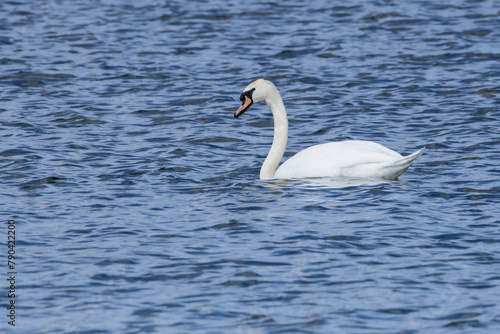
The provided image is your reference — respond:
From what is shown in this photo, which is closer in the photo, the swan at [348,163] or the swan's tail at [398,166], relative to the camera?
the swan's tail at [398,166]

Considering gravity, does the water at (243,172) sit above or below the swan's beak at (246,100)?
below

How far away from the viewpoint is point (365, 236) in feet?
32.6

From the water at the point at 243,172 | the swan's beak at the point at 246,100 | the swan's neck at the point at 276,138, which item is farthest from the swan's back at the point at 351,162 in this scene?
the swan's beak at the point at 246,100

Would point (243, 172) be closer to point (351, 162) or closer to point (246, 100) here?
point (246, 100)

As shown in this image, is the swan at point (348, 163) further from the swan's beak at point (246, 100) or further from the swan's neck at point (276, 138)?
the swan's beak at point (246, 100)

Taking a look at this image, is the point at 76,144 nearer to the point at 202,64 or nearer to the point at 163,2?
the point at 202,64

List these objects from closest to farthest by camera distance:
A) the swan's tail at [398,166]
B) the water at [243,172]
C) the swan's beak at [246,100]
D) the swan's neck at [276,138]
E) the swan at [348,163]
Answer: the water at [243,172], the swan's tail at [398,166], the swan at [348,163], the swan's neck at [276,138], the swan's beak at [246,100]

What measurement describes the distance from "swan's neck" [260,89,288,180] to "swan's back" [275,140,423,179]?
65 cm

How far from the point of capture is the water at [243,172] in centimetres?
831

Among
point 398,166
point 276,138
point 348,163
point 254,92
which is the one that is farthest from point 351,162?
point 254,92

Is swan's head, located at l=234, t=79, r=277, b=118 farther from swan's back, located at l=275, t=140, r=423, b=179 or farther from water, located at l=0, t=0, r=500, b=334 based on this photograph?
swan's back, located at l=275, t=140, r=423, b=179

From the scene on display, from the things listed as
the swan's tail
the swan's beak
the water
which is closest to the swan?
the swan's tail

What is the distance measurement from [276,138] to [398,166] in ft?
7.03

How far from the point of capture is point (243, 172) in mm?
13297
